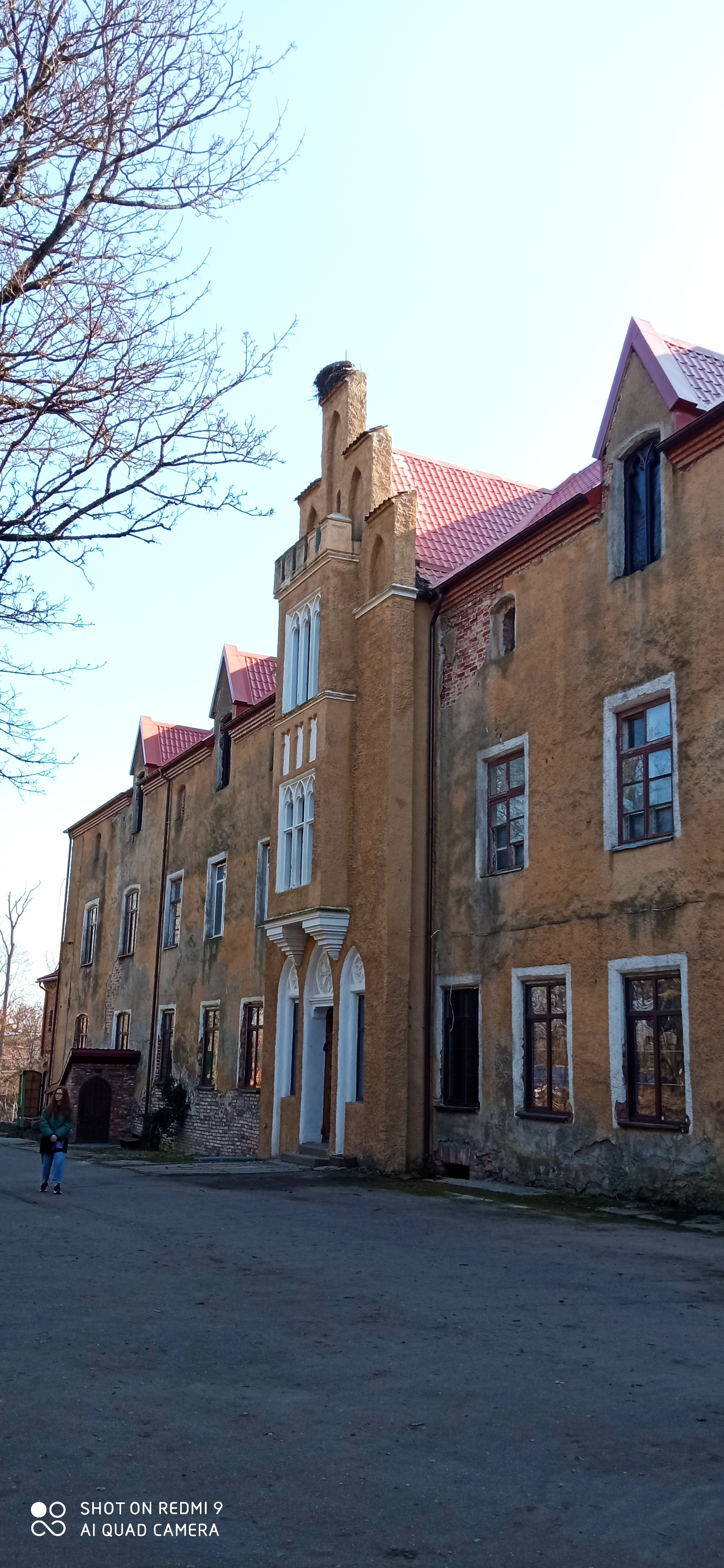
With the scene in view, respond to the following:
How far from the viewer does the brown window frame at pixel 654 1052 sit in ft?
47.4

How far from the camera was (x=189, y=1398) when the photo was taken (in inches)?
240

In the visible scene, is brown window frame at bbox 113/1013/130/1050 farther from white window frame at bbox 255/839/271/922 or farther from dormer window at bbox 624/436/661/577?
dormer window at bbox 624/436/661/577

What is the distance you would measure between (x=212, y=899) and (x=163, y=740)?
953 centimetres

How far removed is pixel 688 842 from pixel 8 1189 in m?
9.89

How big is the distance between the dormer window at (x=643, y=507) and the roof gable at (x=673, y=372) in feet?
2.00

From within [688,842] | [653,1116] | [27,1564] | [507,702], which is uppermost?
[507,702]

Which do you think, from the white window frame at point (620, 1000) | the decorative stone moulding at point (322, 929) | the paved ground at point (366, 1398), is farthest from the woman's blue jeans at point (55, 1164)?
the white window frame at point (620, 1000)

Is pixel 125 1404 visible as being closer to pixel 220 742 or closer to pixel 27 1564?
pixel 27 1564

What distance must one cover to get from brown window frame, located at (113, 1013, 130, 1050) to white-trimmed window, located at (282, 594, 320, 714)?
1527 cm

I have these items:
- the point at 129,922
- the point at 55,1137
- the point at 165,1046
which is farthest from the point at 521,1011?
the point at 129,922

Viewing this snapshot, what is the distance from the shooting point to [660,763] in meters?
15.5

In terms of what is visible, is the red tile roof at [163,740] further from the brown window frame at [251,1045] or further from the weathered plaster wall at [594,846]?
the weathered plaster wall at [594,846]

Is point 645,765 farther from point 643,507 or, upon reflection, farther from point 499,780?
point 499,780

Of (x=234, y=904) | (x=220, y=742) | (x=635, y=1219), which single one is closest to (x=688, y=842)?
(x=635, y=1219)
